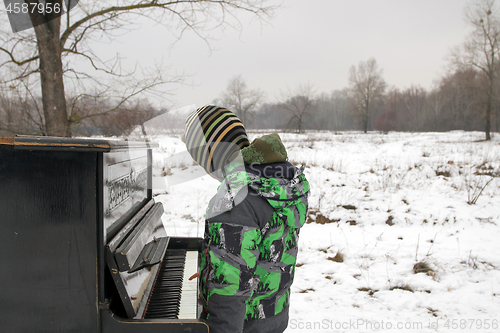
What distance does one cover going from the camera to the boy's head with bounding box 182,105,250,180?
1.60m

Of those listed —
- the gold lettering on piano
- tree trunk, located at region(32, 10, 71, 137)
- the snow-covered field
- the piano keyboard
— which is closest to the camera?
the gold lettering on piano

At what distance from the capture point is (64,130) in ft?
16.9

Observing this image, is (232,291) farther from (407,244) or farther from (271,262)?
(407,244)

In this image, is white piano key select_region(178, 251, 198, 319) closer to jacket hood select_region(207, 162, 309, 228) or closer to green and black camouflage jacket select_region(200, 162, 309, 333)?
green and black camouflage jacket select_region(200, 162, 309, 333)

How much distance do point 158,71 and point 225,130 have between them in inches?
183

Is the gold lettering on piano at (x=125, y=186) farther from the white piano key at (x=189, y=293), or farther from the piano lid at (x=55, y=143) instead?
the white piano key at (x=189, y=293)

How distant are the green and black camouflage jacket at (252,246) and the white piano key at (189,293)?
0.56ft

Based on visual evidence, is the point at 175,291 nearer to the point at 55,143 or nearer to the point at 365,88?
the point at 55,143

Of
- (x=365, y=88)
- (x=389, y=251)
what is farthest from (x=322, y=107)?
(x=389, y=251)

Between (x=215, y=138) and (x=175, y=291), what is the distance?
3.26 ft

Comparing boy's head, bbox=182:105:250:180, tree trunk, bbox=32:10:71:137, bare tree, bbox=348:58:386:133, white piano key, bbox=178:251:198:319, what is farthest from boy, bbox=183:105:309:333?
bare tree, bbox=348:58:386:133

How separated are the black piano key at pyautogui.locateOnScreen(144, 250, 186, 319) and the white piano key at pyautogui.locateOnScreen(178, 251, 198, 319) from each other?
2 cm

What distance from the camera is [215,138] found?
5.25ft

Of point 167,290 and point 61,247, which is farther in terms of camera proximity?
point 167,290
